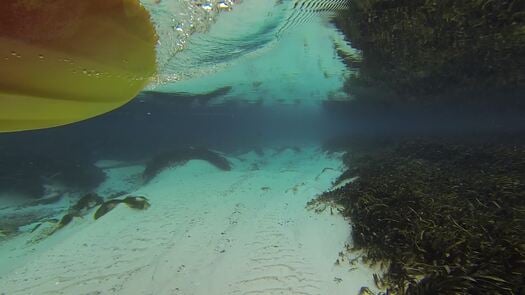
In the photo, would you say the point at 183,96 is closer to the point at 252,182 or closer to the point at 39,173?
the point at 39,173

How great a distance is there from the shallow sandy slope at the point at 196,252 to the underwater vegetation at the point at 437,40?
18.8ft

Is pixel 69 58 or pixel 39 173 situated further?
pixel 39 173

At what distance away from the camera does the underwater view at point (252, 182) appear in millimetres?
1392

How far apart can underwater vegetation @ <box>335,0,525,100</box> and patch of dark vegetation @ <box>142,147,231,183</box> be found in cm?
1043

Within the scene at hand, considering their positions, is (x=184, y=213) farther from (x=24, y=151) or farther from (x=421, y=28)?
(x=24, y=151)

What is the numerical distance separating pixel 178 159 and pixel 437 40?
15.3 meters

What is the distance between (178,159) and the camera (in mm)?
19703

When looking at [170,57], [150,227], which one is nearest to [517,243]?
[150,227]


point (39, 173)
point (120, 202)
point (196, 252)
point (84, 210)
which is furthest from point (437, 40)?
point (39, 173)

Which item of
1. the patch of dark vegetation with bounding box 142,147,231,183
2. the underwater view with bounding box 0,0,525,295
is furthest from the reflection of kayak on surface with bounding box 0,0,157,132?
the patch of dark vegetation with bounding box 142,147,231,183

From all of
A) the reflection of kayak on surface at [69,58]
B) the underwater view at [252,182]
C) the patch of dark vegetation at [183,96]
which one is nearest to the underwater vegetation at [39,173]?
Answer: the underwater view at [252,182]

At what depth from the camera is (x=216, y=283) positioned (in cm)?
530

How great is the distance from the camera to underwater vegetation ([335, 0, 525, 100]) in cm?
830

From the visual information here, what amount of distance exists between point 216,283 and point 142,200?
6.77 m
